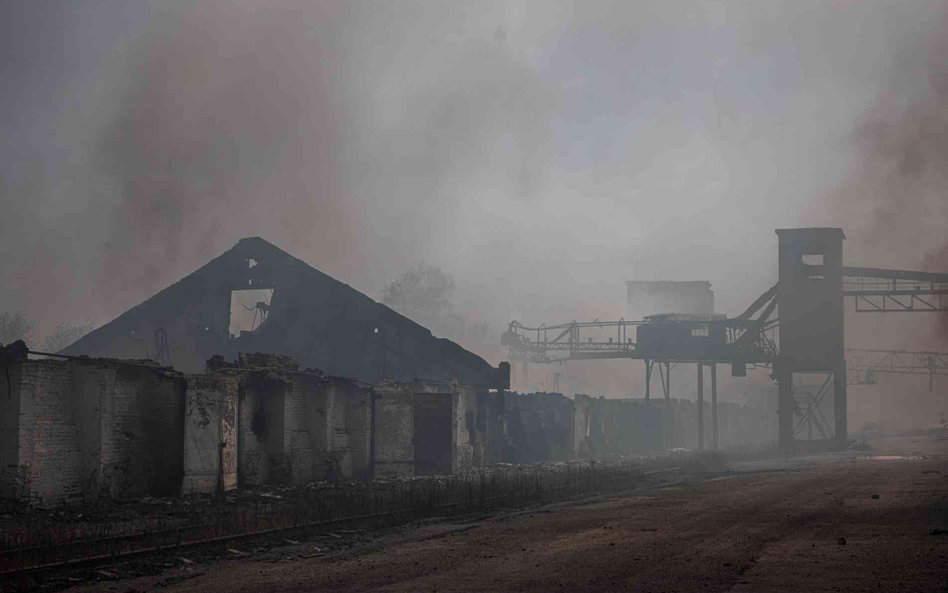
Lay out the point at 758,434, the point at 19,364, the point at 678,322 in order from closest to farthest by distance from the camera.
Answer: the point at 19,364
the point at 678,322
the point at 758,434

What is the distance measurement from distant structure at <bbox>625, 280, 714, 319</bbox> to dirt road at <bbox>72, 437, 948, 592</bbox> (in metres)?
84.1

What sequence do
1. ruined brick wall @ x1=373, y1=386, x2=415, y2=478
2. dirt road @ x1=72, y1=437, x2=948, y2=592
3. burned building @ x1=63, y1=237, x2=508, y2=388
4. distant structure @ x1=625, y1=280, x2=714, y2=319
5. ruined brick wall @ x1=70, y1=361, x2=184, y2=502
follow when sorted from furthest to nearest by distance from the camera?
distant structure @ x1=625, y1=280, x2=714, y2=319 < burned building @ x1=63, y1=237, x2=508, y2=388 < ruined brick wall @ x1=373, y1=386, x2=415, y2=478 < ruined brick wall @ x1=70, y1=361, x2=184, y2=502 < dirt road @ x1=72, y1=437, x2=948, y2=592

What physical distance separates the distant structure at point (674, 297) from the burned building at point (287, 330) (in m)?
69.9

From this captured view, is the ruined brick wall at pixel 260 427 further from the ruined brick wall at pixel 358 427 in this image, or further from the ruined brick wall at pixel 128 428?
the ruined brick wall at pixel 358 427

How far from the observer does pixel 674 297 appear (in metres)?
108

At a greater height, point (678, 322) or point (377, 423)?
point (678, 322)

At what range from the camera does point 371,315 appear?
3859cm

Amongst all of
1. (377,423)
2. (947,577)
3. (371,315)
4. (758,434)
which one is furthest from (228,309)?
(758,434)

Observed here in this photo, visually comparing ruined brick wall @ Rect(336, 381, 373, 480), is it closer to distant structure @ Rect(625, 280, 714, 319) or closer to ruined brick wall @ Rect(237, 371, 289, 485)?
ruined brick wall @ Rect(237, 371, 289, 485)

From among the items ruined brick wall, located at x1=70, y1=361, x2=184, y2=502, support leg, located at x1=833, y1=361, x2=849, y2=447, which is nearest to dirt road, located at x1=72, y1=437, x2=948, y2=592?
ruined brick wall, located at x1=70, y1=361, x2=184, y2=502

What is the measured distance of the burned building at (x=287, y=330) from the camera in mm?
38438

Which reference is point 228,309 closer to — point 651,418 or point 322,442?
point 322,442

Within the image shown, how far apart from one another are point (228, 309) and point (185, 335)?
195 centimetres

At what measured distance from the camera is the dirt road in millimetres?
12672
